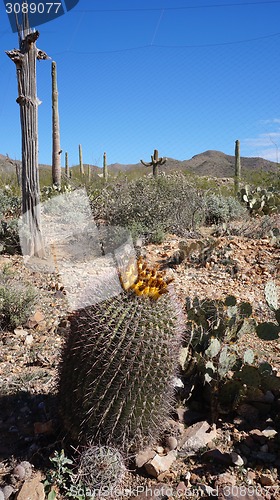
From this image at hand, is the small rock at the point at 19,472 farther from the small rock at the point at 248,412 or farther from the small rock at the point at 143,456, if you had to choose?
the small rock at the point at 248,412

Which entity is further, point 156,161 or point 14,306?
point 156,161

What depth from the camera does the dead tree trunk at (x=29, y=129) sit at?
23.2 feet

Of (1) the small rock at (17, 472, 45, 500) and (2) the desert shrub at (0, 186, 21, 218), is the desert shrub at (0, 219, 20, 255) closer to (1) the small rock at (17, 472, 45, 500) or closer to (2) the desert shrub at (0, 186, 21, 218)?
(2) the desert shrub at (0, 186, 21, 218)

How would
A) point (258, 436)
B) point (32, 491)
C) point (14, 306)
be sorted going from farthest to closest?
point (14, 306) → point (258, 436) → point (32, 491)

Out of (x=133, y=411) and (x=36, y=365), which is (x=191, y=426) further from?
(x=36, y=365)

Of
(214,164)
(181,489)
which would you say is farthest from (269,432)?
(214,164)

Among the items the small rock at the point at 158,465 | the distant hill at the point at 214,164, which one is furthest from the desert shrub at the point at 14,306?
the distant hill at the point at 214,164

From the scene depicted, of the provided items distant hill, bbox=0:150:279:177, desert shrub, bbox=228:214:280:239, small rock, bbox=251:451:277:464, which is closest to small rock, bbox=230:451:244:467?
small rock, bbox=251:451:277:464

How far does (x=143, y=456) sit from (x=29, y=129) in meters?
5.87

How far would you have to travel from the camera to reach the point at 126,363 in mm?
2385

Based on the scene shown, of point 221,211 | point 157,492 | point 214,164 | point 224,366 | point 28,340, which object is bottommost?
point 157,492

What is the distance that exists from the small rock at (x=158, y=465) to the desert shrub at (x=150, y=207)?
5357 millimetres

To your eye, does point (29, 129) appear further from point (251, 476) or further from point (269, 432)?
point (251, 476)

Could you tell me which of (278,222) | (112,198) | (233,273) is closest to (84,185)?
(112,198)
